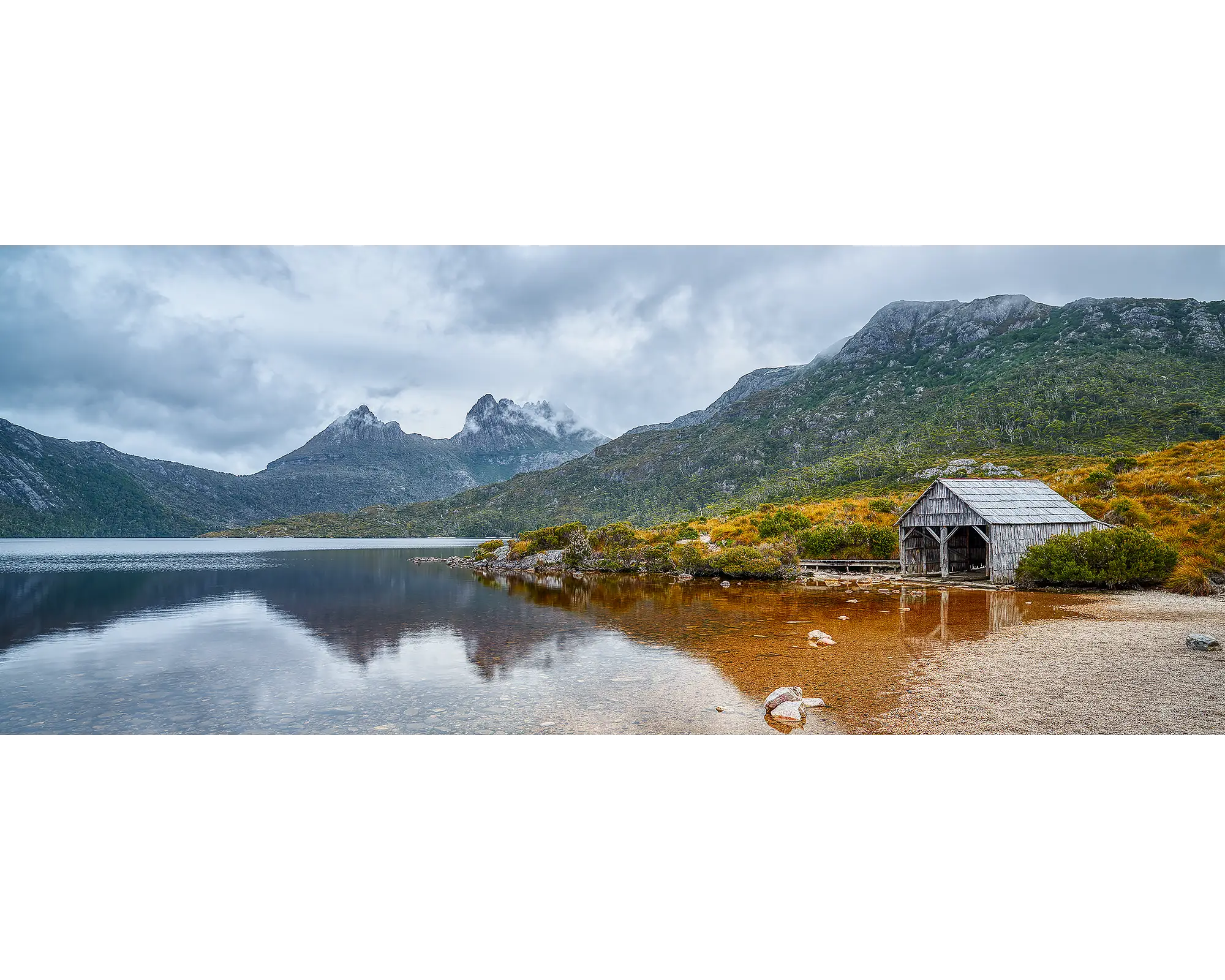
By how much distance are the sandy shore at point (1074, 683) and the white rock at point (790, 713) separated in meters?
1.02

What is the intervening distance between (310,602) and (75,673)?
44.4ft

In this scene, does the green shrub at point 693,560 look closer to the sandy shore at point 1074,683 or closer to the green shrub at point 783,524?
the green shrub at point 783,524

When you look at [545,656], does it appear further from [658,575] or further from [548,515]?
[548,515]

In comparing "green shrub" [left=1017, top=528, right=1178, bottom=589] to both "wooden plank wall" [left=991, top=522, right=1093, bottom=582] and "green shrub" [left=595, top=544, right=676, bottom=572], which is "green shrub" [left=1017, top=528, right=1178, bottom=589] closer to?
"wooden plank wall" [left=991, top=522, right=1093, bottom=582]

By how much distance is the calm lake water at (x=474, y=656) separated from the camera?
9.02 m

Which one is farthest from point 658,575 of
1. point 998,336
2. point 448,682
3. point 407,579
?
point 998,336

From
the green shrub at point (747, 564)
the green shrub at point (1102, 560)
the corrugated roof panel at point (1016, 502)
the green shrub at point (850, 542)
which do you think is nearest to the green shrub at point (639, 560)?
the green shrub at point (747, 564)

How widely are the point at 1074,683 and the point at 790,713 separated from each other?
15.7 feet

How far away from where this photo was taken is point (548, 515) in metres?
123

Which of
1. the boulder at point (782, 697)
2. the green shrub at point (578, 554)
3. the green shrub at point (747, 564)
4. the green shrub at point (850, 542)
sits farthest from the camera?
the green shrub at point (578, 554)

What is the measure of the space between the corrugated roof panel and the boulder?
1840 cm

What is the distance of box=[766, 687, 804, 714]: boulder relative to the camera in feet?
Answer: 27.9

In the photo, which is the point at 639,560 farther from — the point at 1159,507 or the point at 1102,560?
the point at 1159,507

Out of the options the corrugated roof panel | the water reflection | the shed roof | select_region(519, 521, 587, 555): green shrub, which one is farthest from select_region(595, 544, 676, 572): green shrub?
the corrugated roof panel
